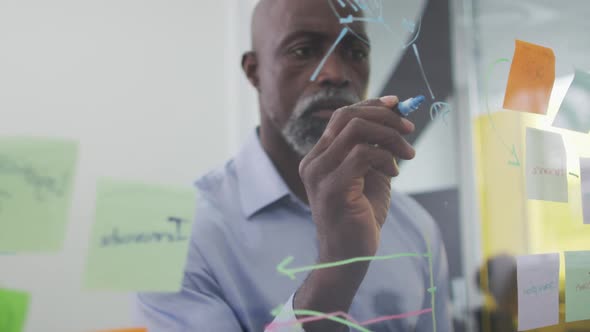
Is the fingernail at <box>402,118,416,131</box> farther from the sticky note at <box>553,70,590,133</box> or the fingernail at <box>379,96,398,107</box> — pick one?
the sticky note at <box>553,70,590,133</box>

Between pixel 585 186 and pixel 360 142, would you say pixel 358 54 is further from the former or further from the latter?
pixel 585 186

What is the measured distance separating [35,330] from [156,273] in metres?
0.13

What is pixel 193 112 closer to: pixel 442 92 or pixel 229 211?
pixel 229 211

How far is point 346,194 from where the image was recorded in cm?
69

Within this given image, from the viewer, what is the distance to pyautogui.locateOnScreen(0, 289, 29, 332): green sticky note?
50 centimetres

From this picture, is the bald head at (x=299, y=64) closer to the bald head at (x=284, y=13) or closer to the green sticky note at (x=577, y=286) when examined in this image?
the bald head at (x=284, y=13)

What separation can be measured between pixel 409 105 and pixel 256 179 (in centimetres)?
27

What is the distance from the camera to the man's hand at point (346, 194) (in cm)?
66

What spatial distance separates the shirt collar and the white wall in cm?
3

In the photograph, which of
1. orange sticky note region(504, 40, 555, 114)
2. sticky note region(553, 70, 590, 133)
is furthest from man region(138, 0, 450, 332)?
sticky note region(553, 70, 590, 133)

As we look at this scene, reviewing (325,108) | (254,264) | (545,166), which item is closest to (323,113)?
(325,108)

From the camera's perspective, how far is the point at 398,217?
29.9 inches

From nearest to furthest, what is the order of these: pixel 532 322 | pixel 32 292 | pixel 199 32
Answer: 1. pixel 32 292
2. pixel 199 32
3. pixel 532 322

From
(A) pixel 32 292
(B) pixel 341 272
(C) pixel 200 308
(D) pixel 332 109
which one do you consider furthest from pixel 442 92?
(A) pixel 32 292
